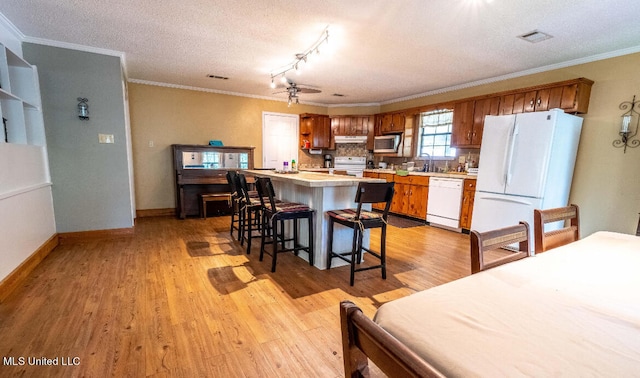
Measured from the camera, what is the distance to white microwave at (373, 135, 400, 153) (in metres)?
5.82

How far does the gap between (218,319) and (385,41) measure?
124 inches

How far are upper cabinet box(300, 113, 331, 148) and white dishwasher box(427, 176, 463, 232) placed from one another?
278 cm

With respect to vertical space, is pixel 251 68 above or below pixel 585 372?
above

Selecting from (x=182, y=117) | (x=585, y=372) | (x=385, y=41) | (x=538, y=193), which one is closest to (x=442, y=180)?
(x=538, y=193)

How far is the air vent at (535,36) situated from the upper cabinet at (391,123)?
9.27ft

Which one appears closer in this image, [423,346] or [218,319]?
[423,346]

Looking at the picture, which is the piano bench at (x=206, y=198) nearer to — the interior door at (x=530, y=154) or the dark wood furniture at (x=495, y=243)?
the interior door at (x=530, y=154)

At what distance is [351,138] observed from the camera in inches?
255

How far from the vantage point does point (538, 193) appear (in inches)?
127

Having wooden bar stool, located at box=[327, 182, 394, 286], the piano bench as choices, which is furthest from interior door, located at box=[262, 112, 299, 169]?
wooden bar stool, located at box=[327, 182, 394, 286]

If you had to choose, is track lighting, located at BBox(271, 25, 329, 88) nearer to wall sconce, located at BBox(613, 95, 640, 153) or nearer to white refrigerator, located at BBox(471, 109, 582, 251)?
white refrigerator, located at BBox(471, 109, 582, 251)

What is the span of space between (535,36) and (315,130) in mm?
4339

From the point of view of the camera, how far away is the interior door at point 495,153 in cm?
351

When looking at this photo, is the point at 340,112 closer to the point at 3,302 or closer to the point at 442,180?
the point at 442,180
